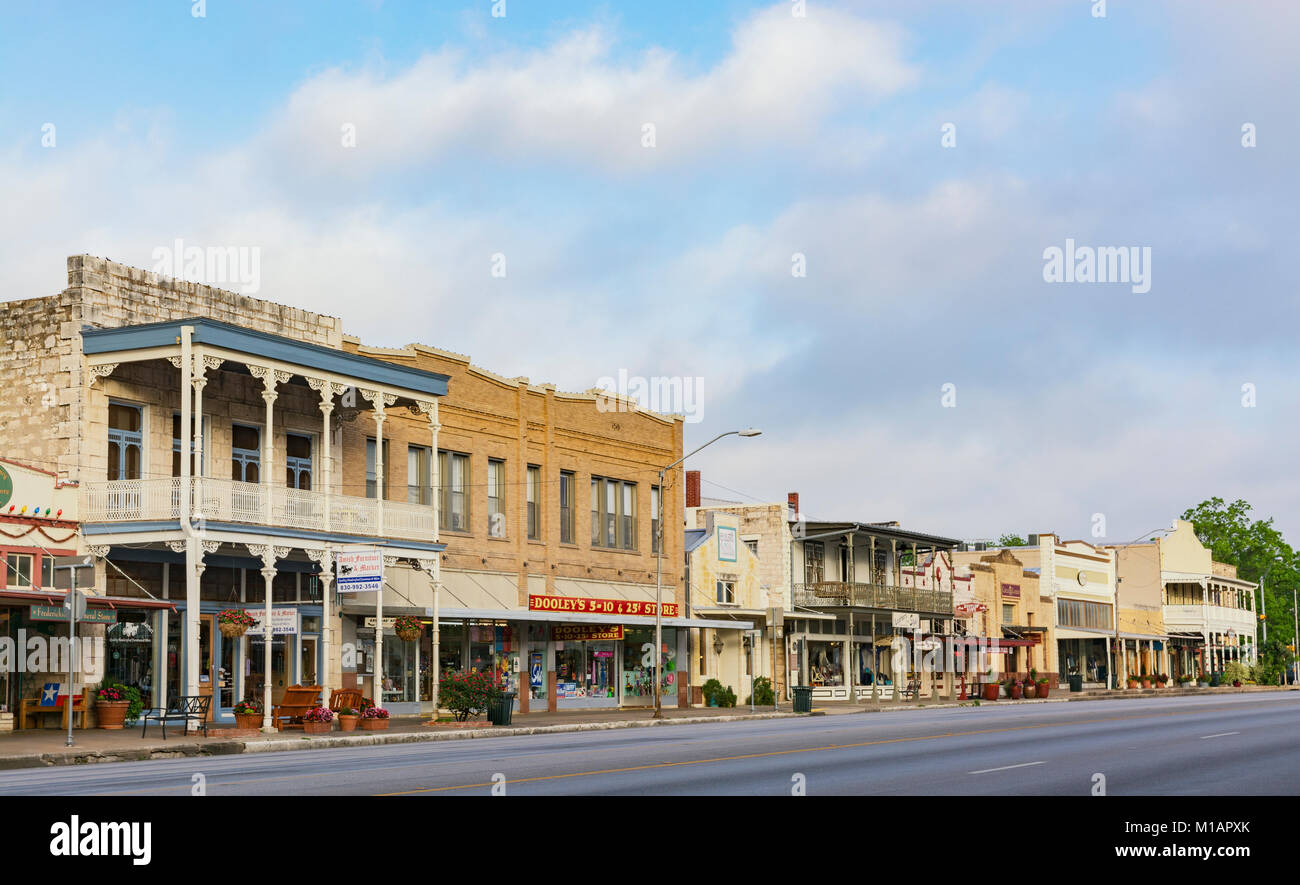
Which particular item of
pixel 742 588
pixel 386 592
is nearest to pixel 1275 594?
pixel 742 588

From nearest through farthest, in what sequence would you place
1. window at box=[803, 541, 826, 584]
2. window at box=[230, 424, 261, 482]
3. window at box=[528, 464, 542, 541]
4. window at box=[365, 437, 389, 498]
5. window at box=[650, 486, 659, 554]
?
1. window at box=[230, 424, 261, 482]
2. window at box=[365, 437, 389, 498]
3. window at box=[528, 464, 542, 541]
4. window at box=[650, 486, 659, 554]
5. window at box=[803, 541, 826, 584]

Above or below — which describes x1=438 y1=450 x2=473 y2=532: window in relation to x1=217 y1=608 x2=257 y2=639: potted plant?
above

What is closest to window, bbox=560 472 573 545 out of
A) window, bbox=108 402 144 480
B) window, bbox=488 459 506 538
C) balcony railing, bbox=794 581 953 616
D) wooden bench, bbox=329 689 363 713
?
window, bbox=488 459 506 538

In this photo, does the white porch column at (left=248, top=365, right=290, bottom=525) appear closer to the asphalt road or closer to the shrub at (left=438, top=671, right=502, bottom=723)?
the shrub at (left=438, top=671, right=502, bottom=723)

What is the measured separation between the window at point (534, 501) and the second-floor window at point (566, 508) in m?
1.18

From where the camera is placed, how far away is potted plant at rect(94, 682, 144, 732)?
3017 cm

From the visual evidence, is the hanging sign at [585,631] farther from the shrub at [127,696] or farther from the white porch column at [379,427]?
the shrub at [127,696]

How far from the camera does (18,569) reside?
96.2ft

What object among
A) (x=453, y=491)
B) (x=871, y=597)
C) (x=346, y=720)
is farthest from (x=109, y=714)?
(x=871, y=597)

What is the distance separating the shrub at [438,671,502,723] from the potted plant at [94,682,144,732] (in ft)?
23.2

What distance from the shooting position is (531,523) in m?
43.8

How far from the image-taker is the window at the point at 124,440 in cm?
3175

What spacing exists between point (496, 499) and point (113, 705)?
14.4 meters
